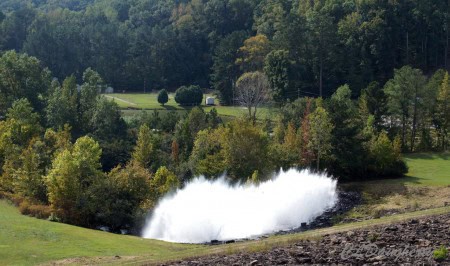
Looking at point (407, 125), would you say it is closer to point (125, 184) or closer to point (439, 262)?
point (125, 184)

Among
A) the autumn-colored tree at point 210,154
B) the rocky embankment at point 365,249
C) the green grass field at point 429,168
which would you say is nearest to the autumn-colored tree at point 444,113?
the green grass field at point 429,168

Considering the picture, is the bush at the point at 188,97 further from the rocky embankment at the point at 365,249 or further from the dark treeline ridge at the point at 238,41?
the rocky embankment at the point at 365,249

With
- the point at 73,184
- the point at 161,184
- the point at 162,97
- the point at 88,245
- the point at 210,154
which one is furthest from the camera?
the point at 162,97

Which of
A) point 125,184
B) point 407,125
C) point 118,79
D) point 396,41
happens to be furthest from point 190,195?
point 118,79

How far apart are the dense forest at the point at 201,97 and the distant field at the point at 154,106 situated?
5.97ft

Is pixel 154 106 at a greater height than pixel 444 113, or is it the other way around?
pixel 444 113

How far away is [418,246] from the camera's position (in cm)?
2625

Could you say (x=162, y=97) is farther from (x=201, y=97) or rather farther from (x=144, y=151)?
(x=144, y=151)

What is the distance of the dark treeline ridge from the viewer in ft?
333

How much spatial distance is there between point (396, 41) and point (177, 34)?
43569 millimetres

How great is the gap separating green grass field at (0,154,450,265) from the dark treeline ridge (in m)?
58.3

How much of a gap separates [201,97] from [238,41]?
46.9 ft

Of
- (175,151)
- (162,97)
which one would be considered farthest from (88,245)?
(162,97)

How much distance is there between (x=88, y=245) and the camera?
3519cm
